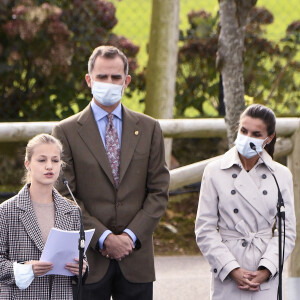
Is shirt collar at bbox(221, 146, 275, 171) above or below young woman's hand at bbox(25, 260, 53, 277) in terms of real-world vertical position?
above

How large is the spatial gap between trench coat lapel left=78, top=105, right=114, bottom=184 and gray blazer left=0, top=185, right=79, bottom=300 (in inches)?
15.9

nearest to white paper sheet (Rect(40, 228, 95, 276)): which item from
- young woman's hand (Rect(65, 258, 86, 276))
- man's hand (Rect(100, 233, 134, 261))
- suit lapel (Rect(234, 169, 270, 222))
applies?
young woman's hand (Rect(65, 258, 86, 276))

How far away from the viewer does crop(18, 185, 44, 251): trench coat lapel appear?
4.54m

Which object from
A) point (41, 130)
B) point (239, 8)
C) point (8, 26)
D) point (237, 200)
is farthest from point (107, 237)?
point (8, 26)

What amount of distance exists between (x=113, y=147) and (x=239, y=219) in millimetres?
662

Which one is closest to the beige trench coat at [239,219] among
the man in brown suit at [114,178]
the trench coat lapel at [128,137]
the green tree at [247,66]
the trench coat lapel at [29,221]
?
the man in brown suit at [114,178]

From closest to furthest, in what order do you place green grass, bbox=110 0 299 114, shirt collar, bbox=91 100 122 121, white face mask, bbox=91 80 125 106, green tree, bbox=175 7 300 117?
white face mask, bbox=91 80 125 106, shirt collar, bbox=91 100 122 121, green tree, bbox=175 7 300 117, green grass, bbox=110 0 299 114

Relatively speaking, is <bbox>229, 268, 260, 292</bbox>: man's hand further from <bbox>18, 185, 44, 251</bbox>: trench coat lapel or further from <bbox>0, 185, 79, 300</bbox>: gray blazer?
<bbox>18, 185, 44, 251</bbox>: trench coat lapel

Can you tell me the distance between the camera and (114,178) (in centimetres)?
498

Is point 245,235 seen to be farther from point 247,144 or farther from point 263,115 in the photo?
point 263,115

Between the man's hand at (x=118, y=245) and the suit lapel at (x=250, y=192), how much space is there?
21.5 inches

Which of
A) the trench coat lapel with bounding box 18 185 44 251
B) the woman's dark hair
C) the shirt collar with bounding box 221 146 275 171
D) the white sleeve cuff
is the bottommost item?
the white sleeve cuff

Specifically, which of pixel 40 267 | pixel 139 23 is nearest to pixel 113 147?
pixel 40 267

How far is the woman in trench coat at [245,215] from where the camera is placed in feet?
15.9
